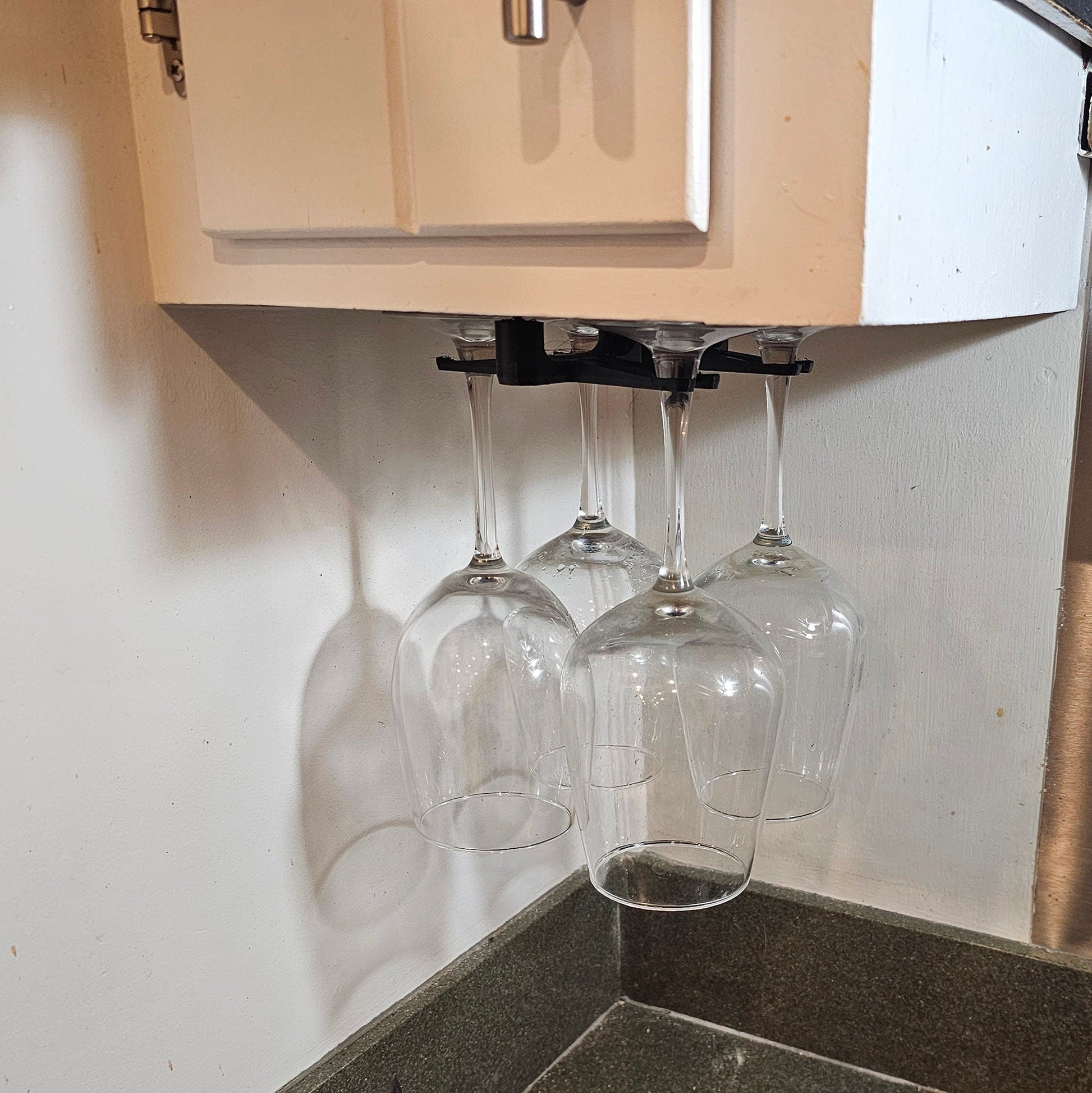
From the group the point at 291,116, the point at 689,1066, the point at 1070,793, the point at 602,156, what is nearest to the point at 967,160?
the point at 602,156

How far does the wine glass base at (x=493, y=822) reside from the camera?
731mm

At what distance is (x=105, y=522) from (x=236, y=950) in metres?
0.31

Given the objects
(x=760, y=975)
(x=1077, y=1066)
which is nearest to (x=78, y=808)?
A: (x=760, y=975)

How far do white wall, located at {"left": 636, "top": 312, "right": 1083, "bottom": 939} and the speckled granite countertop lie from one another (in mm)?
151

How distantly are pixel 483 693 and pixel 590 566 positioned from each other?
5.0 inches

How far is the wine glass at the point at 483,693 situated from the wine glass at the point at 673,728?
2.3 inches

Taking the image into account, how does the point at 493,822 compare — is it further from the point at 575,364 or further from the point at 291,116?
the point at 291,116

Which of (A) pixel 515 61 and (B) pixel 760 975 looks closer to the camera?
(A) pixel 515 61

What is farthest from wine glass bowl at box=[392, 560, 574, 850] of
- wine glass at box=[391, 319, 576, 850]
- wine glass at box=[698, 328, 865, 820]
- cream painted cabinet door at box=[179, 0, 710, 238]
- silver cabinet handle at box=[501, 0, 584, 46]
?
silver cabinet handle at box=[501, 0, 584, 46]

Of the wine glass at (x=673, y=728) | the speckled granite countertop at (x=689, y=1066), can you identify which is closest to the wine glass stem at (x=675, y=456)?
the wine glass at (x=673, y=728)

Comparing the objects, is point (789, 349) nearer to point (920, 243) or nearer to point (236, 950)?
point (920, 243)

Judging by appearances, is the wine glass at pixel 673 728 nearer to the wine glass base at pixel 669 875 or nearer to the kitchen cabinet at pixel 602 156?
the wine glass base at pixel 669 875

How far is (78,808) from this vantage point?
2.05 ft

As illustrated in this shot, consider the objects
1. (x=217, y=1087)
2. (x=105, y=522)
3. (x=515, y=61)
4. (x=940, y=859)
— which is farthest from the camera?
(x=940, y=859)
